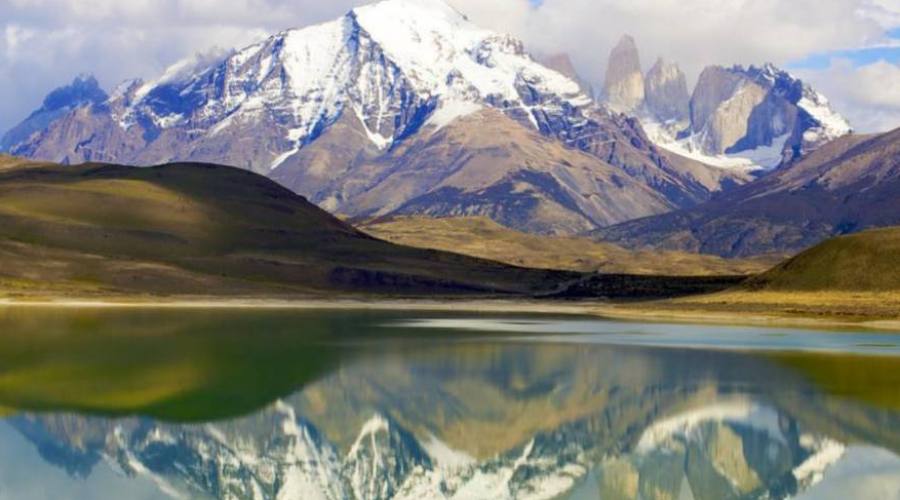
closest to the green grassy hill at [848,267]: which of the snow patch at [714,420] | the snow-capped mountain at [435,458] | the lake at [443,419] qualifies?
the lake at [443,419]

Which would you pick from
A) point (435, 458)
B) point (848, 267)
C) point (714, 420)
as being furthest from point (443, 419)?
point (848, 267)

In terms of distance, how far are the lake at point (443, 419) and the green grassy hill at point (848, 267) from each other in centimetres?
5817

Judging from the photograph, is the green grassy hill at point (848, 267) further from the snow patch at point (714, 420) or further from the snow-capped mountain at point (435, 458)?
the snow-capped mountain at point (435, 458)

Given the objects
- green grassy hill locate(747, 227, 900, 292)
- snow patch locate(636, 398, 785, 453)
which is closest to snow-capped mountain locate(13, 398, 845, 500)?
snow patch locate(636, 398, 785, 453)

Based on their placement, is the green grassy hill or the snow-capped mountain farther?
the green grassy hill

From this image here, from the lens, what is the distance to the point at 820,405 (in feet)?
227

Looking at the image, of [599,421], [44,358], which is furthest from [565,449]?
[44,358]

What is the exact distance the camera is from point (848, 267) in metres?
171

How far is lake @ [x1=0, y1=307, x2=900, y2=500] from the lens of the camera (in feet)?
162

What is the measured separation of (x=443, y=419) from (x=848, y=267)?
119 metres

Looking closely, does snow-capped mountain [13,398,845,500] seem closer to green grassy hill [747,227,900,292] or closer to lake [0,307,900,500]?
lake [0,307,900,500]

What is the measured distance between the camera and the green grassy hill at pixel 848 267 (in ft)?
543

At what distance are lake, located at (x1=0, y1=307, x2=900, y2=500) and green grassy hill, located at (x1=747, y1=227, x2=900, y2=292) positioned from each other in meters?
58.2

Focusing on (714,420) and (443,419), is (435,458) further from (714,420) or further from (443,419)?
(714,420)
